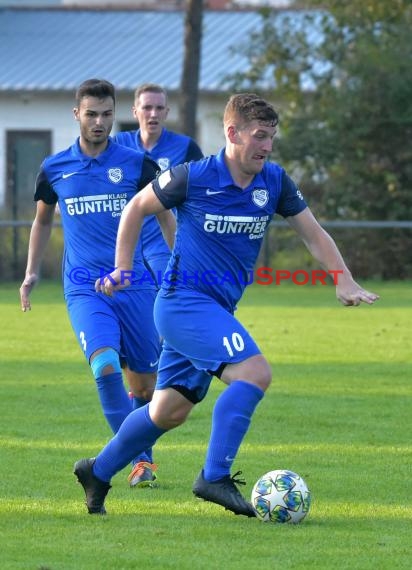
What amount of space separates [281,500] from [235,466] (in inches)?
65.8

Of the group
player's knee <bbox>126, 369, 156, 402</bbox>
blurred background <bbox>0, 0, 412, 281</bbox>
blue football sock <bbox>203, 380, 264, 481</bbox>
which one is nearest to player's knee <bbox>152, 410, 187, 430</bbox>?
blue football sock <bbox>203, 380, 264, 481</bbox>

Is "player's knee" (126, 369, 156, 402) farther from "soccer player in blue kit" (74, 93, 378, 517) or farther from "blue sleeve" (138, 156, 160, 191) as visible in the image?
"soccer player in blue kit" (74, 93, 378, 517)

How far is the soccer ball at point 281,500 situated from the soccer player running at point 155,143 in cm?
293

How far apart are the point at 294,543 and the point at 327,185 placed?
70.2ft

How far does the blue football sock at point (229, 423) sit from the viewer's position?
245 inches

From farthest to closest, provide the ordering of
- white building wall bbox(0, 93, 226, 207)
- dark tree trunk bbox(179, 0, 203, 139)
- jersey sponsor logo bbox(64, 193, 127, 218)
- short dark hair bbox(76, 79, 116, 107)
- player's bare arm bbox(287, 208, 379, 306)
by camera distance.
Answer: white building wall bbox(0, 93, 226, 207) < dark tree trunk bbox(179, 0, 203, 139) < jersey sponsor logo bbox(64, 193, 127, 218) < short dark hair bbox(76, 79, 116, 107) < player's bare arm bbox(287, 208, 379, 306)

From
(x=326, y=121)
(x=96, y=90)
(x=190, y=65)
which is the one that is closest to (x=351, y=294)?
(x=96, y=90)

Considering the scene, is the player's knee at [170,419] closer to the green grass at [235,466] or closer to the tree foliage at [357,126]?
the green grass at [235,466]

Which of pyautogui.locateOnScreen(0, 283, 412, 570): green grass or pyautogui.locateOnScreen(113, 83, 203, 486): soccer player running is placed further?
pyautogui.locateOnScreen(113, 83, 203, 486): soccer player running

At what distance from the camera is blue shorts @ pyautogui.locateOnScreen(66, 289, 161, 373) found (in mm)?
7284

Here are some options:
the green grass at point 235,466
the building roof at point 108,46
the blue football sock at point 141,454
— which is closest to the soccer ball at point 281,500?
the green grass at point 235,466

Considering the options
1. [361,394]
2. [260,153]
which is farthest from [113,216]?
[361,394]

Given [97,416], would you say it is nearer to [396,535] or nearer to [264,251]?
[396,535]

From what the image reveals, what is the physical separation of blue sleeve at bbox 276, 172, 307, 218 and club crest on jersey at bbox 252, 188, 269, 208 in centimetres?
12
